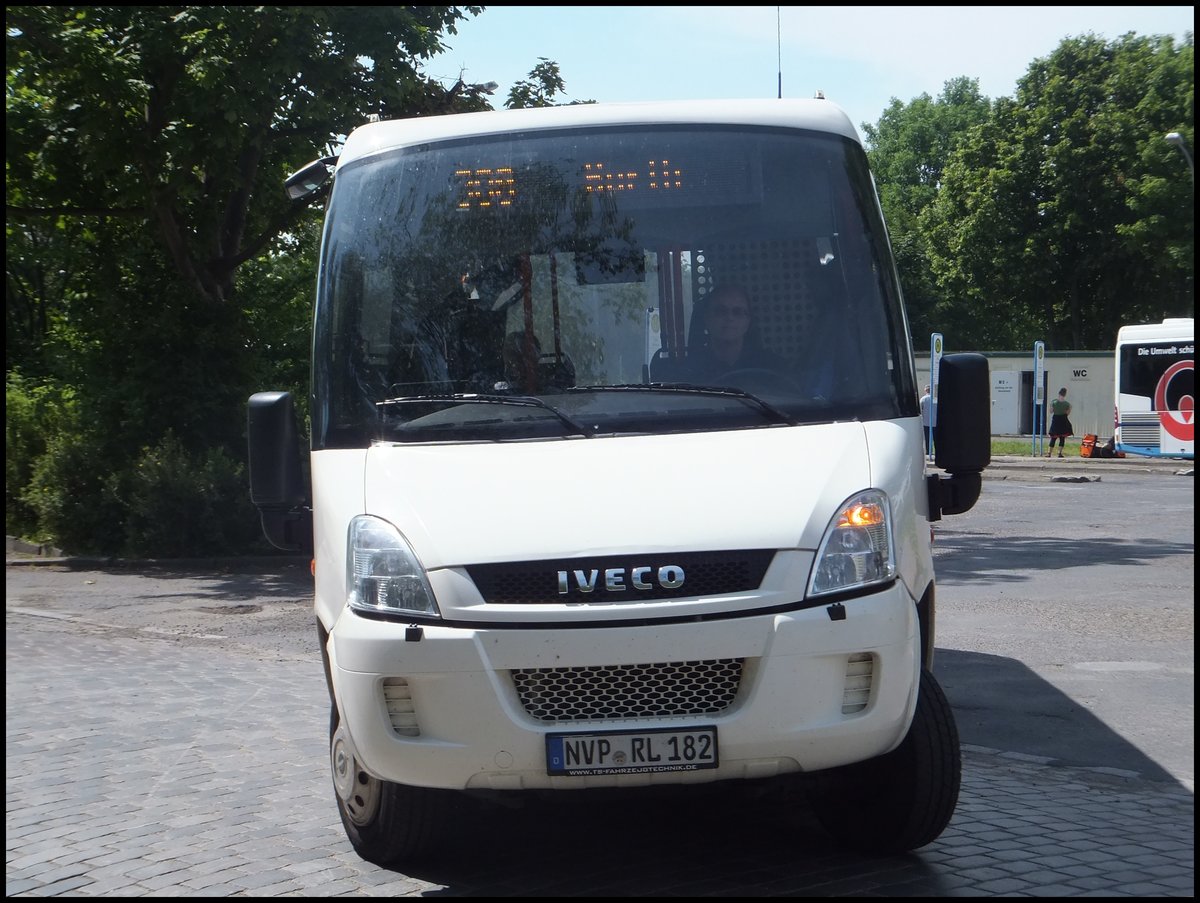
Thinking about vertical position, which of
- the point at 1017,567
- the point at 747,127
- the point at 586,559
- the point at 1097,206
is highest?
the point at 1097,206

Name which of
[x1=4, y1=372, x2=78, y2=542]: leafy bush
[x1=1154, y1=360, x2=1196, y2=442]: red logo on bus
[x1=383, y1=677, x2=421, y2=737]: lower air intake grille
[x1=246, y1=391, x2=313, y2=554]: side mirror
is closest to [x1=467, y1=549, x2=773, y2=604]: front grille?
[x1=383, y1=677, x2=421, y2=737]: lower air intake grille

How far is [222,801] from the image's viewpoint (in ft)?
19.8

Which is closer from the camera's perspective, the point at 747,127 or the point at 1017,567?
the point at 747,127

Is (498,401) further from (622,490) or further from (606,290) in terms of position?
(622,490)

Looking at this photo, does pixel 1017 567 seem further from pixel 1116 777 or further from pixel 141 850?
pixel 141 850

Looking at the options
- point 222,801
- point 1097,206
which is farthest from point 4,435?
point 1097,206

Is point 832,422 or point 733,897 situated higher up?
point 832,422

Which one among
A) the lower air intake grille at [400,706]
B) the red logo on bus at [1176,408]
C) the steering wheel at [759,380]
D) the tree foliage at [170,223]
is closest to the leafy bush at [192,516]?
Result: the tree foliage at [170,223]

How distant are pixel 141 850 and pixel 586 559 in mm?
2265

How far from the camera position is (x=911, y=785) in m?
4.65

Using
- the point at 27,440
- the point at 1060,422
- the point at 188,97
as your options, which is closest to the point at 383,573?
the point at 188,97

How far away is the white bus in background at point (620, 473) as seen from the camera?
422 cm

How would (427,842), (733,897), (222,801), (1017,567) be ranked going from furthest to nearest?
1. (1017,567)
2. (222,801)
3. (427,842)
4. (733,897)

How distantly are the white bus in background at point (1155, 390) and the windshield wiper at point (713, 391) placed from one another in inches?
1249
